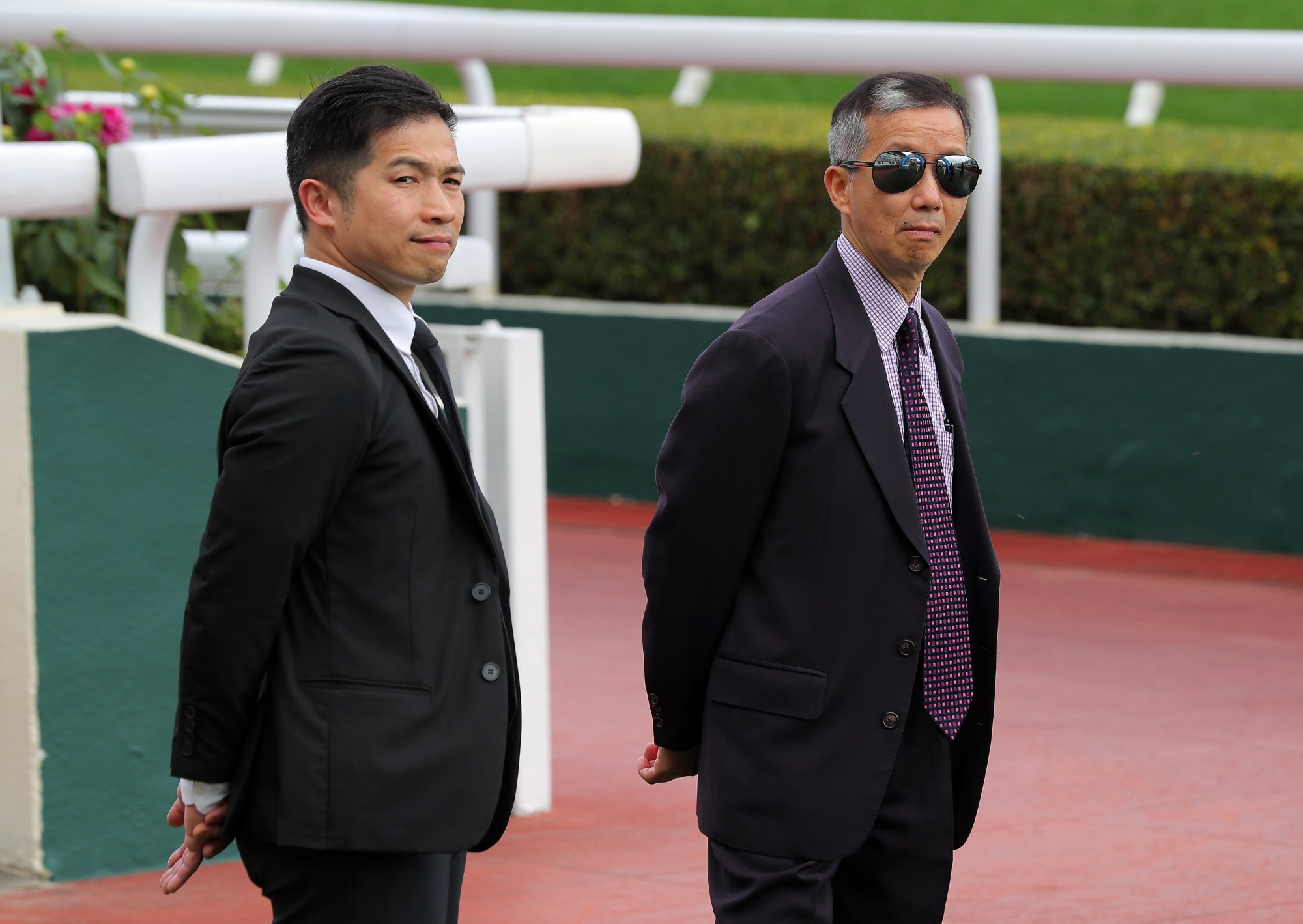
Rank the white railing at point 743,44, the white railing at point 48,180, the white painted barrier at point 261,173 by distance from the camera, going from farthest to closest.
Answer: the white railing at point 743,44 → the white painted barrier at point 261,173 → the white railing at point 48,180

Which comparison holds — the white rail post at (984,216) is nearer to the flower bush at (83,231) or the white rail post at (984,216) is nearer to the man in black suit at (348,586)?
the flower bush at (83,231)

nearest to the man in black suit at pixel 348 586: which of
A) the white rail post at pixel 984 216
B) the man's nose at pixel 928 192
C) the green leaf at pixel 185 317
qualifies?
the man's nose at pixel 928 192

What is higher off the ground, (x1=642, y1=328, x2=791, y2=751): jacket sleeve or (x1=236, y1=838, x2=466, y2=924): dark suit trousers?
(x1=642, y1=328, x2=791, y2=751): jacket sleeve

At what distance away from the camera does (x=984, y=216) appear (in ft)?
29.3

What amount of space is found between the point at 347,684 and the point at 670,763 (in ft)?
2.46

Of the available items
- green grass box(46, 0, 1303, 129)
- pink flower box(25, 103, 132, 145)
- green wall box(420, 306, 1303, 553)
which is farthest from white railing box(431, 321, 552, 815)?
green grass box(46, 0, 1303, 129)

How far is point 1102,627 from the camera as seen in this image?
7.70 m

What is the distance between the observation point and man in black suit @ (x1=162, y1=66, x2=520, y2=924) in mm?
2865

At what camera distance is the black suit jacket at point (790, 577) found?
3.27 m

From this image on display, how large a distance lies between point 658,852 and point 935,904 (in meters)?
1.93

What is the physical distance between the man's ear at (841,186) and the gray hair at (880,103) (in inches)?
0.7

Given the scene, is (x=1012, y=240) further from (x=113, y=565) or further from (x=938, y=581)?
(x=938, y=581)

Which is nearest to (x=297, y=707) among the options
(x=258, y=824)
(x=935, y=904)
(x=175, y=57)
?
(x=258, y=824)

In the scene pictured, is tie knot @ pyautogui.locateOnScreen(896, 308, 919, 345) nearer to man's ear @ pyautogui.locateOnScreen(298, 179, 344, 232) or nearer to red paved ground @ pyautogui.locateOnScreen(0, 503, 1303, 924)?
man's ear @ pyautogui.locateOnScreen(298, 179, 344, 232)
